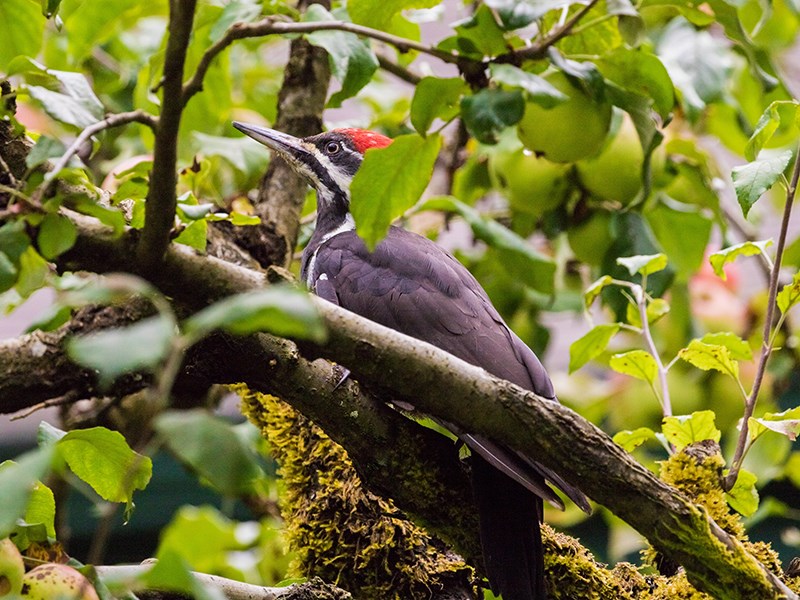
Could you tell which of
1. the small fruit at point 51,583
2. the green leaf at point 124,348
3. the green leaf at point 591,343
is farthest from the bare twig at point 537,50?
the green leaf at point 124,348

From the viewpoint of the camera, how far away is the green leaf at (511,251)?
2467 millimetres

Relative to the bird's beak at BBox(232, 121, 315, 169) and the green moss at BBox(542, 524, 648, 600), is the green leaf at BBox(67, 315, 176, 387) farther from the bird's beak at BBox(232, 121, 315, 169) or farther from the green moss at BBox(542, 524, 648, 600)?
the bird's beak at BBox(232, 121, 315, 169)

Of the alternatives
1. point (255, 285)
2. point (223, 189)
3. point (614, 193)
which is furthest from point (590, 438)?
point (223, 189)

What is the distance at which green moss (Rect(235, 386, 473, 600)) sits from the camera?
75.4 inches

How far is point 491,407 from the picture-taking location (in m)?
1.27

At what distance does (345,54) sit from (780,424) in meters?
0.98

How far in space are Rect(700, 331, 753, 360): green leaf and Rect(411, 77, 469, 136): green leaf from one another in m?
0.65

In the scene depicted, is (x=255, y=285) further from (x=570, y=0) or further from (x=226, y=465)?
(x=570, y=0)

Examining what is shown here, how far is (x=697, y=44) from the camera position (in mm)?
2693

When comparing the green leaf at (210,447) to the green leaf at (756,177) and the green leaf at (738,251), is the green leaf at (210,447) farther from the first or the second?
the green leaf at (738,251)

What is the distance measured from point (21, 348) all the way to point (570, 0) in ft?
4.15

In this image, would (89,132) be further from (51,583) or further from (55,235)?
(51,583)

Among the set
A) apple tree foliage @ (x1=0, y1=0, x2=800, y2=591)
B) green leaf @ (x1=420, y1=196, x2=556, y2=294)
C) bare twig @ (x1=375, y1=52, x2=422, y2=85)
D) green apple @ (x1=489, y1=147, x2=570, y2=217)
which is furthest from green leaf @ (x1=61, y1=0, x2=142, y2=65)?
green apple @ (x1=489, y1=147, x2=570, y2=217)

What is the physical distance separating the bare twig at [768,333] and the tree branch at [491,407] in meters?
0.31
